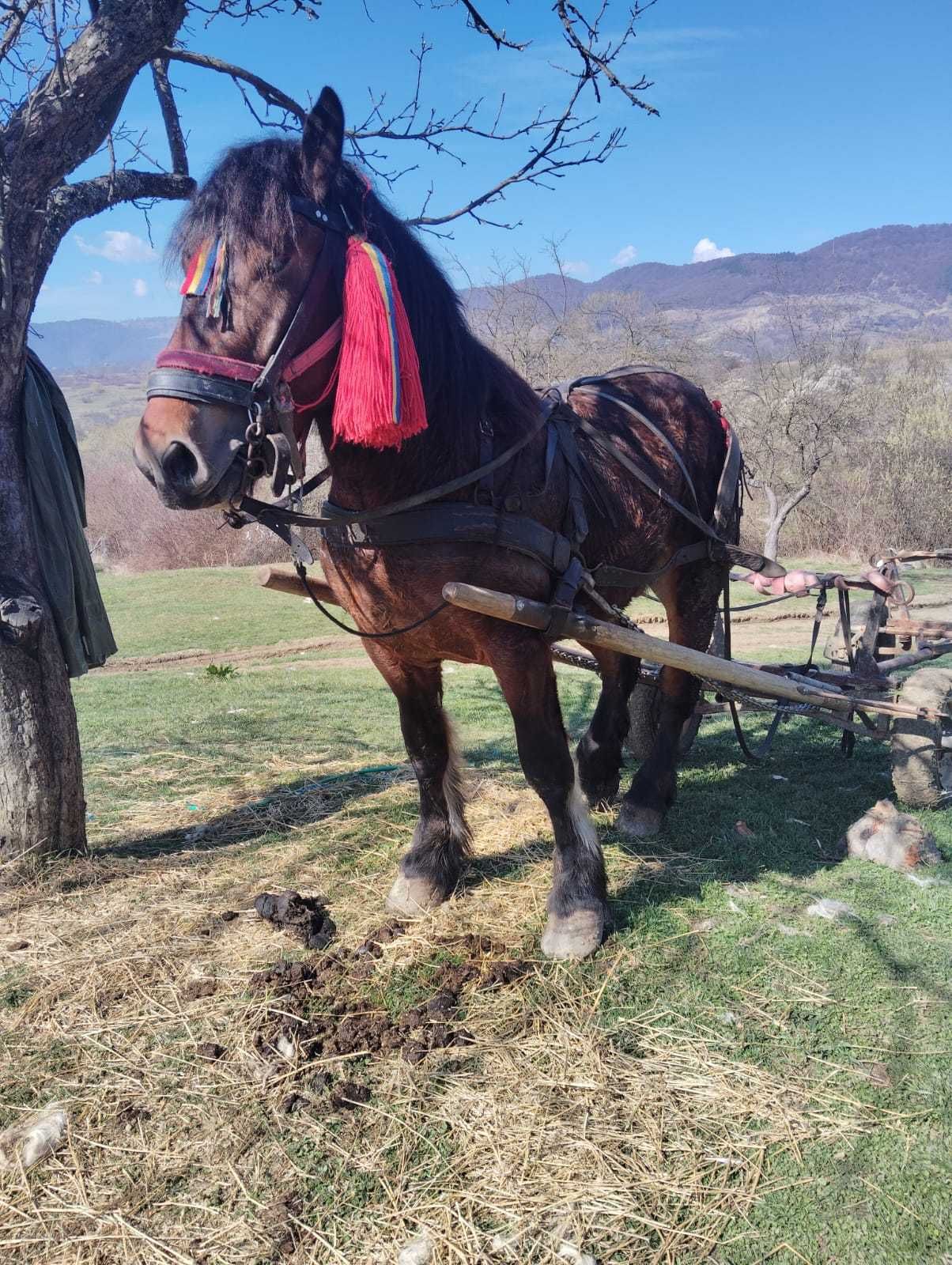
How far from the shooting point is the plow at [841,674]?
2.98 metres

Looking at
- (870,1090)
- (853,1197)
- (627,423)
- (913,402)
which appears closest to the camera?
(853,1197)

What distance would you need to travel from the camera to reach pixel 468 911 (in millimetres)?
3393

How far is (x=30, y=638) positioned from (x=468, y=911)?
7.24 ft

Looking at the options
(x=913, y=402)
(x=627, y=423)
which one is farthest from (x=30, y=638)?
(x=913, y=402)

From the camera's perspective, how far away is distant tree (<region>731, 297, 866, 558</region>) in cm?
1786

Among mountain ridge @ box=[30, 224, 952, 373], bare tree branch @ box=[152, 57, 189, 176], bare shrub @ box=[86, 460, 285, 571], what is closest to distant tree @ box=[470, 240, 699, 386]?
bare shrub @ box=[86, 460, 285, 571]

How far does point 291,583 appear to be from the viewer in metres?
3.44

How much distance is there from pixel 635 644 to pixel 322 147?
1.86m

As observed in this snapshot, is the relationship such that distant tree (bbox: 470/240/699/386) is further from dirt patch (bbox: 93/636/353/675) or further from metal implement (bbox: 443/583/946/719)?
metal implement (bbox: 443/583/946/719)

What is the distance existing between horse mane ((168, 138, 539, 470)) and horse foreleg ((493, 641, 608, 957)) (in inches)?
30.8

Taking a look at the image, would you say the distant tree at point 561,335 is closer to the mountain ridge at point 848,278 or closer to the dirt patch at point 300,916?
the dirt patch at point 300,916

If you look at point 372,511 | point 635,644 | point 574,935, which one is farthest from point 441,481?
point 574,935

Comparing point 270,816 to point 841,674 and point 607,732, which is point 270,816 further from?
point 841,674

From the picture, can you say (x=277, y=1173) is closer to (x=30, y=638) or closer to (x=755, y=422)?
(x=30, y=638)
